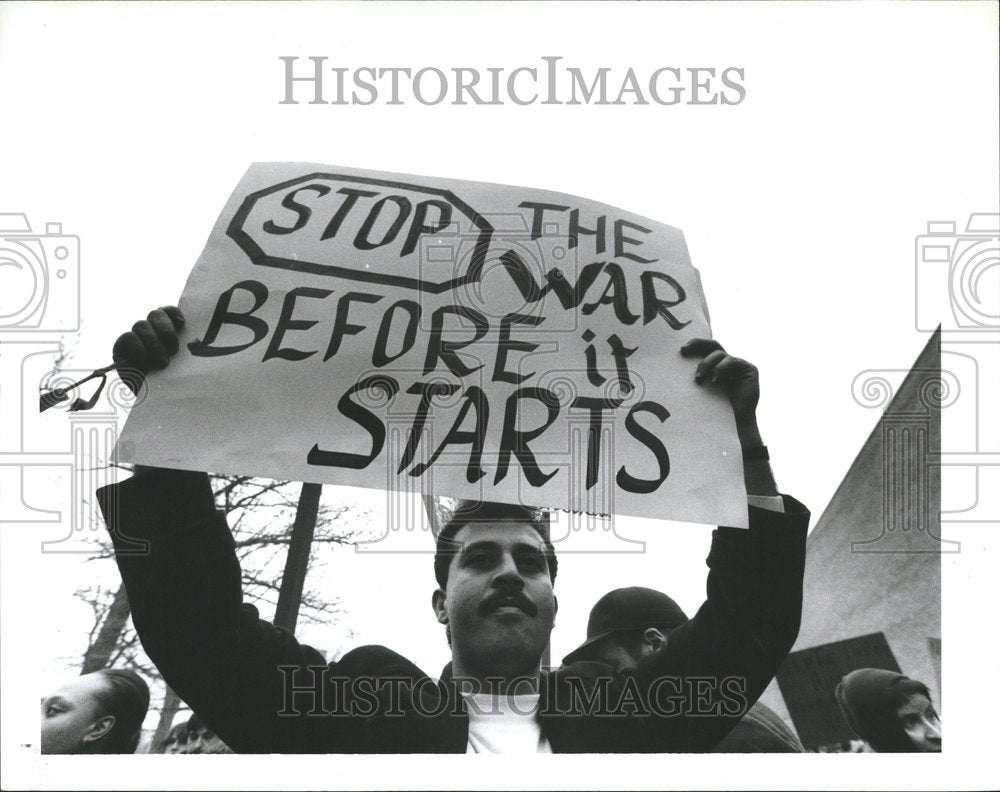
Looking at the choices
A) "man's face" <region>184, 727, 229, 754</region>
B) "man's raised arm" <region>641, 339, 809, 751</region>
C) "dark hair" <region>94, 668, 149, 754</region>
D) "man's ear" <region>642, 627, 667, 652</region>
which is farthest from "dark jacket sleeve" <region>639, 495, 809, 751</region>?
"dark hair" <region>94, 668, 149, 754</region>

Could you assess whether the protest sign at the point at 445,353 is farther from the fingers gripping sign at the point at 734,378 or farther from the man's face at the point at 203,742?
the man's face at the point at 203,742

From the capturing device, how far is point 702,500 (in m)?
2.09

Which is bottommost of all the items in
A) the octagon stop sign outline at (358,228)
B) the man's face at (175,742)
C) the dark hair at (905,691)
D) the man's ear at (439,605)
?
the man's face at (175,742)

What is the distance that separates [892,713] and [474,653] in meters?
0.99

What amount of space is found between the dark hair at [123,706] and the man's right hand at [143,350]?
2.40 ft

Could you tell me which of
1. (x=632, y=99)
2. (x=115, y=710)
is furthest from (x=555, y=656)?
(x=632, y=99)

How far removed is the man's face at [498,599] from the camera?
2.37m

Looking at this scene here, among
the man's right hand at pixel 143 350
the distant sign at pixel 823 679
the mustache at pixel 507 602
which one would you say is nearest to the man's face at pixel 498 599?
the mustache at pixel 507 602

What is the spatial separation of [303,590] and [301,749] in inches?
16.8

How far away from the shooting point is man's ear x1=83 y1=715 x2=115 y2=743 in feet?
7.77

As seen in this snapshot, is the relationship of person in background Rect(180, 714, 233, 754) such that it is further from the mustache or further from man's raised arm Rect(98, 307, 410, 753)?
the mustache

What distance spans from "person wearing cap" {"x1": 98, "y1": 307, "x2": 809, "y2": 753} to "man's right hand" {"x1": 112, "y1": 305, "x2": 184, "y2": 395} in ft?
0.80

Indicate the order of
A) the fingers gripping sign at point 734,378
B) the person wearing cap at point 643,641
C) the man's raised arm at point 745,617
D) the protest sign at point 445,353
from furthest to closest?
1. the person wearing cap at point 643,641
2. the man's raised arm at point 745,617
3. the fingers gripping sign at point 734,378
4. the protest sign at point 445,353

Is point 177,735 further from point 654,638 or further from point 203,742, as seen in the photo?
point 654,638
